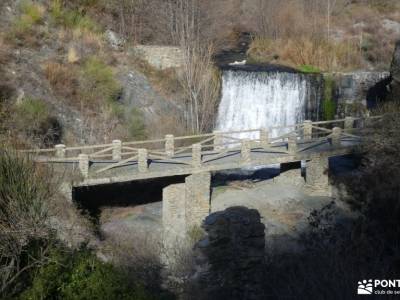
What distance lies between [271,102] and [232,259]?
41.2ft

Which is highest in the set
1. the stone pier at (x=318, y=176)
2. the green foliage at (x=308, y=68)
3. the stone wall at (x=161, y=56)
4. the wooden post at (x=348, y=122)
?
the stone wall at (x=161, y=56)

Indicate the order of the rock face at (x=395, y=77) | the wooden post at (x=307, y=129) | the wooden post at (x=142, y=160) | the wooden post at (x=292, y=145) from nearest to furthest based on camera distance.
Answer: the wooden post at (x=142, y=160)
the wooden post at (x=292, y=145)
the wooden post at (x=307, y=129)
the rock face at (x=395, y=77)

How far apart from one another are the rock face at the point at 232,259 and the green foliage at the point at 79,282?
194 inches

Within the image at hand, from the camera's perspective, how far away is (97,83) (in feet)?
80.8

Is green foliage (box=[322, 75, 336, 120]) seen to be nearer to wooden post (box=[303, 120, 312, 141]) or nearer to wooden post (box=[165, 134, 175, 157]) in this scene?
wooden post (box=[303, 120, 312, 141])

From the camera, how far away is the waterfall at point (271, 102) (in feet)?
82.2

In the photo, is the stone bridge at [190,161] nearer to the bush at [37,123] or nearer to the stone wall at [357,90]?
the bush at [37,123]

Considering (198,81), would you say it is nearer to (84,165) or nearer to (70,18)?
(70,18)

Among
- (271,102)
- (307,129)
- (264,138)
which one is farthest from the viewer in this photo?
(271,102)

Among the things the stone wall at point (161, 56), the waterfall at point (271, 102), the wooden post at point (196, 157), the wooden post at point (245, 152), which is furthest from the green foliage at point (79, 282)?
the stone wall at point (161, 56)

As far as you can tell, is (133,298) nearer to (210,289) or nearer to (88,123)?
(210,289)

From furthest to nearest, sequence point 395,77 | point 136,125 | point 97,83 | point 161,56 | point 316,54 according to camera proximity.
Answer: point 316,54 → point 161,56 → point 97,83 → point 136,125 → point 395,77

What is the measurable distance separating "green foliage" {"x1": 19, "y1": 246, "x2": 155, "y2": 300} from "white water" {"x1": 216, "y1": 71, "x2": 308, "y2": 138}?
1715cm

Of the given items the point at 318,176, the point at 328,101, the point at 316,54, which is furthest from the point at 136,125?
the point at 316,54
